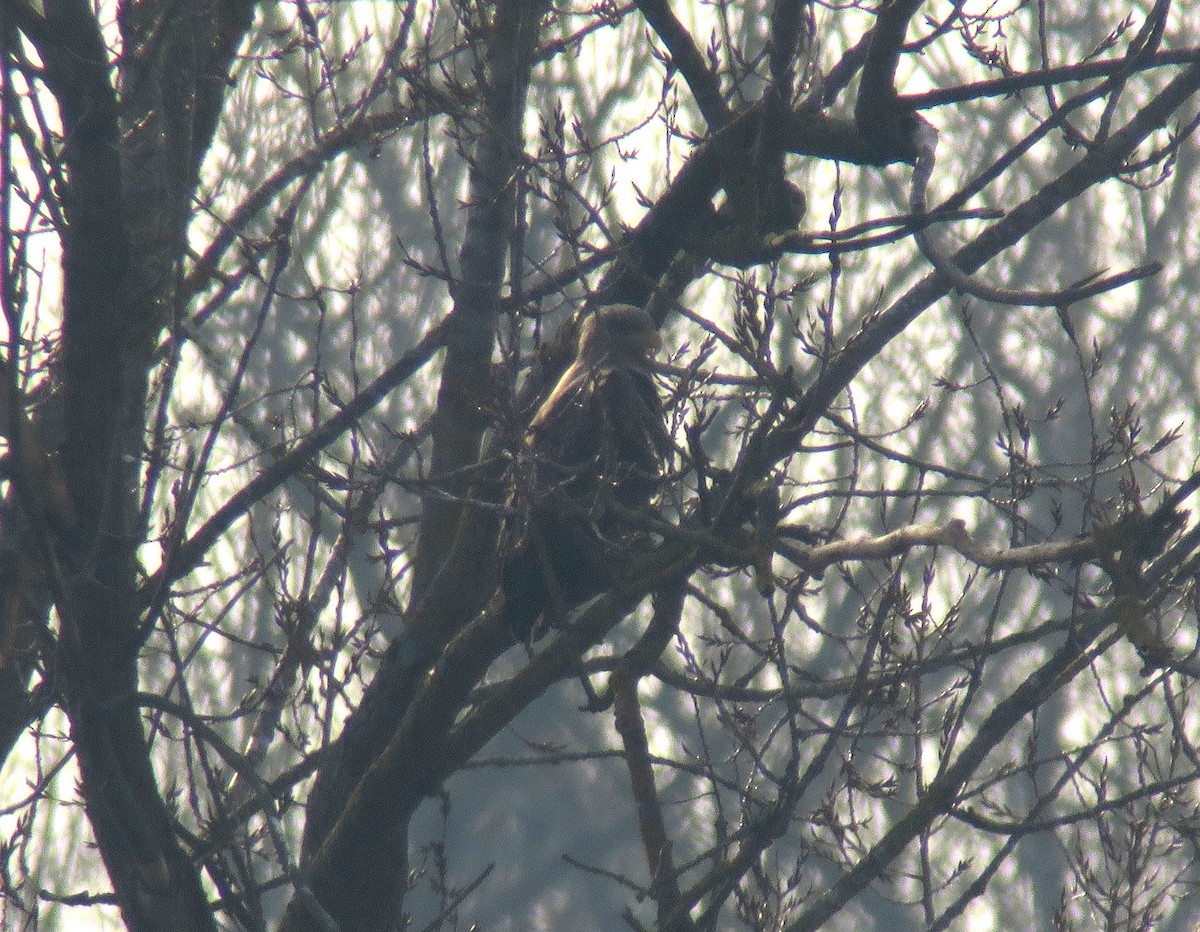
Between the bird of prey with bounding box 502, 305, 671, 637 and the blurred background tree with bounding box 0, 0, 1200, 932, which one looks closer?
the blurred background tree with bounding box 0, 0, 1200, 932

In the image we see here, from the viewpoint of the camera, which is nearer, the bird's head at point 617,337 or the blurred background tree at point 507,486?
the blurred background tree at point 507,486

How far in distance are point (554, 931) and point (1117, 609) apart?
46.1ft

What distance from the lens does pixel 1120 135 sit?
2961 millimetres

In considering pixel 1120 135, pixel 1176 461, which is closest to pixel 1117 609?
pixel 1120 135

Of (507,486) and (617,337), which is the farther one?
(617,337)

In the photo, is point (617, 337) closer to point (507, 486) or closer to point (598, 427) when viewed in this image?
point (598, 427)

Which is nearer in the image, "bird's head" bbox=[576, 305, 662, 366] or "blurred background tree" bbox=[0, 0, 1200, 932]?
"blurred background tree" bbox=[0, 0, 1200, 932]

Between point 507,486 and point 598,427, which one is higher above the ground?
point 598,427

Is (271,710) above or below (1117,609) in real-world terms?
above

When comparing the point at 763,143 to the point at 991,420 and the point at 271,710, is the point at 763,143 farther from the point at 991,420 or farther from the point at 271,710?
the point at 991,420

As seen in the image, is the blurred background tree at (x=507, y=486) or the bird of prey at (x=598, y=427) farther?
the bird of prey at (x=598, y=427)

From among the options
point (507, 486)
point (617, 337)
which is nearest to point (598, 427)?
point (617, 337)

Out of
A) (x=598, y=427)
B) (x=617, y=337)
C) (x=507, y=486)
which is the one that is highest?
(x=617, y=337)

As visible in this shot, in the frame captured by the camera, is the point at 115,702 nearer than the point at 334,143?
Yes
